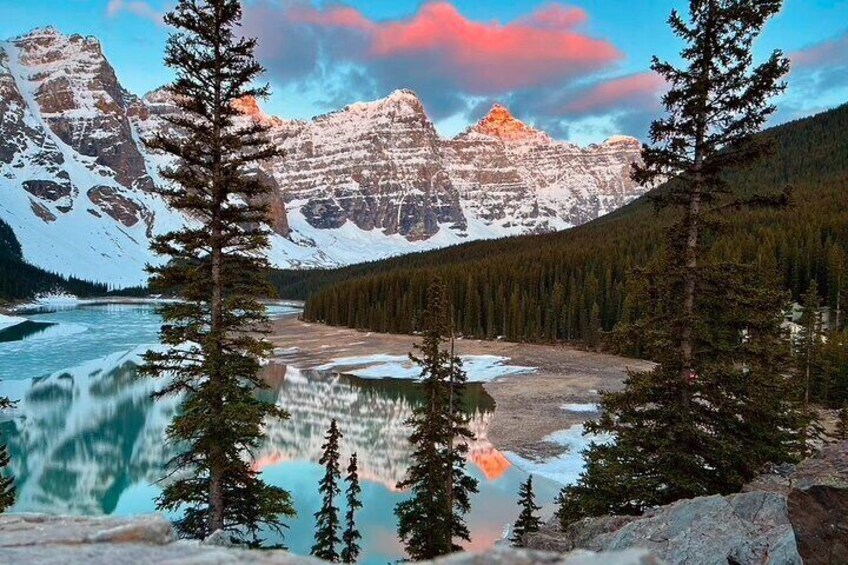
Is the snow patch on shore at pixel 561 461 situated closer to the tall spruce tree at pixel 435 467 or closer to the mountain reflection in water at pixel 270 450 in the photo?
the mountain reflection in water at pixel 270 450

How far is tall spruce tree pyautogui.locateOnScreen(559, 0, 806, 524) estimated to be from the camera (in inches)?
454

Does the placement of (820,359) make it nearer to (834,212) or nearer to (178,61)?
(178,61)

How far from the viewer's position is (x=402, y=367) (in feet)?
218

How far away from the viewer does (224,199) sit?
13586 millimetres

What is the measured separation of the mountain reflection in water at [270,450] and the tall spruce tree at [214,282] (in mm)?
10799

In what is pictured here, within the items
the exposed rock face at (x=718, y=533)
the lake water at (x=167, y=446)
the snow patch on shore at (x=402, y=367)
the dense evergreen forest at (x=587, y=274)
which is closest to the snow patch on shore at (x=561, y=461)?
the lake water at (x=167, y=446)

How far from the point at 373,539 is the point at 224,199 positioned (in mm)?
16707

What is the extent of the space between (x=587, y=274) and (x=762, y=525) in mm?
93933

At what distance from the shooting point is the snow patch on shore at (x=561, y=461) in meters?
29.5

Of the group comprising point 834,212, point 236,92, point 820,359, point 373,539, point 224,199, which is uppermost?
point 834,212

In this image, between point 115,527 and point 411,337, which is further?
point 411,337

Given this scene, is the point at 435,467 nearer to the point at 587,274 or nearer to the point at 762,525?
the point at 762,525

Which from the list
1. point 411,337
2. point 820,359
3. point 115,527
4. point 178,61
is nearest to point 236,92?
point 178,61

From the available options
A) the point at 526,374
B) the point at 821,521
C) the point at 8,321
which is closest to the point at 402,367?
the point at 526,374
